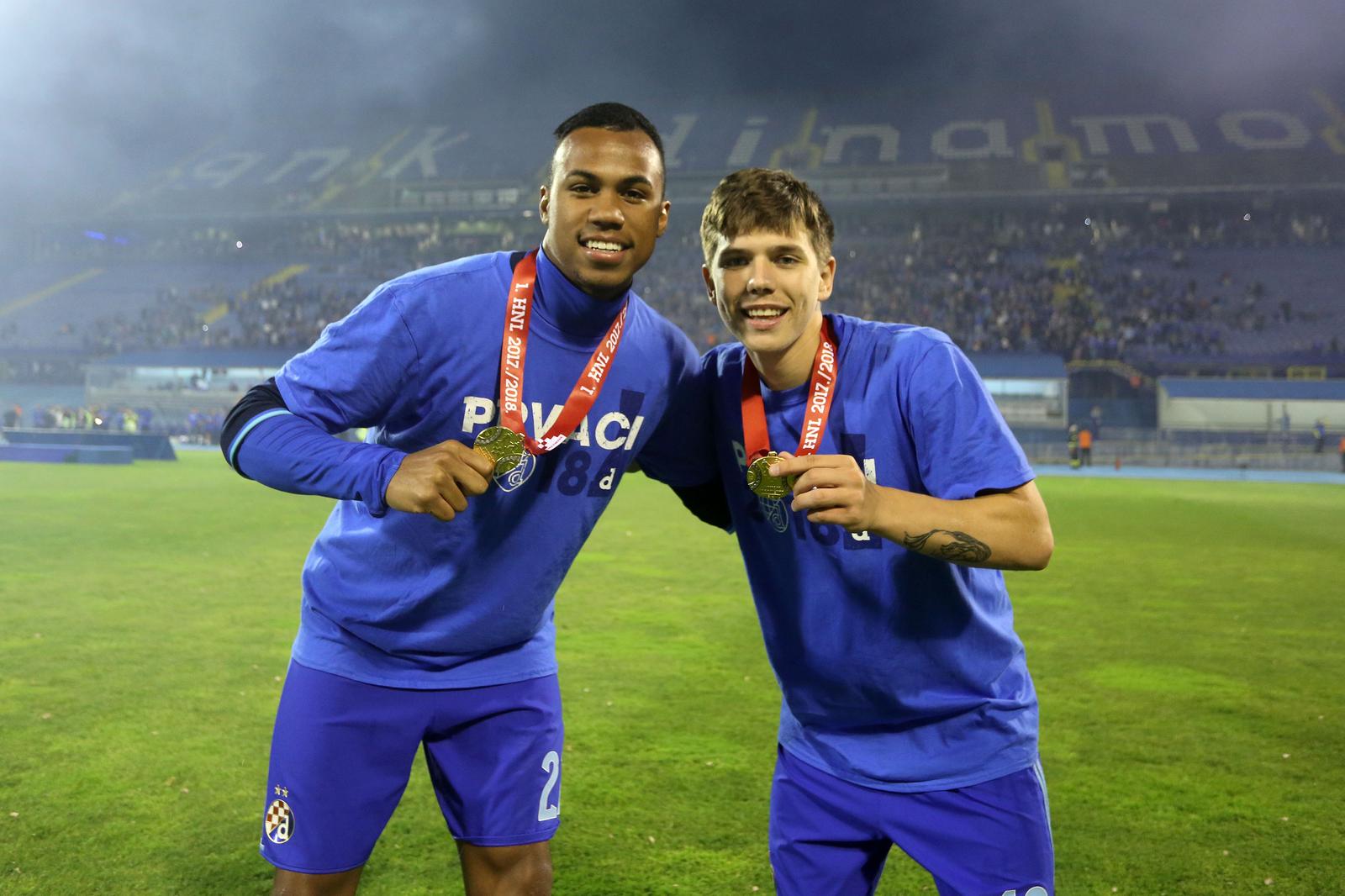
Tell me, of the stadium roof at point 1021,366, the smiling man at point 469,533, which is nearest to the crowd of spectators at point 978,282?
the stadium roof at point 1021,366

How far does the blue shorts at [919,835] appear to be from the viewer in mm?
2508

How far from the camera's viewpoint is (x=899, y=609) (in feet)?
8.63

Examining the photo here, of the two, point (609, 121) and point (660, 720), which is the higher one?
point (609, 121)

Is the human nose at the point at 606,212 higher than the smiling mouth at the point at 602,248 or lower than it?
higher

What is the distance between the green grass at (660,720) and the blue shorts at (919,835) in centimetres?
165

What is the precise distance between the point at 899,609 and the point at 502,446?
1080mm

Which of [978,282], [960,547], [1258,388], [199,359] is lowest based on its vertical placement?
[960,547]

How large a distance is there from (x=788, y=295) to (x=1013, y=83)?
6925 centimetres

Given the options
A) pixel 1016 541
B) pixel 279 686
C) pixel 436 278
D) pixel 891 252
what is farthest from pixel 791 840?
pixel 891 252

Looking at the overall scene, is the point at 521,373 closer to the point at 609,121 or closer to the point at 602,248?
the point at 602,248

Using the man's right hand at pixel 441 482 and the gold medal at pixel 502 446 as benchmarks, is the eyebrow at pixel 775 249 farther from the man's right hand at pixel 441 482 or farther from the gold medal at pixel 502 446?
the man's right hand at pixel 441 482

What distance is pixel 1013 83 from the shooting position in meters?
64.9

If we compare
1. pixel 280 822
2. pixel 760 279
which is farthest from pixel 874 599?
pixel 280 822

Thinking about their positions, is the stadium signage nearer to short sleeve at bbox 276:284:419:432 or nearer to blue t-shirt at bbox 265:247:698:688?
blue t-shirt at bbox 265:247:698:688
